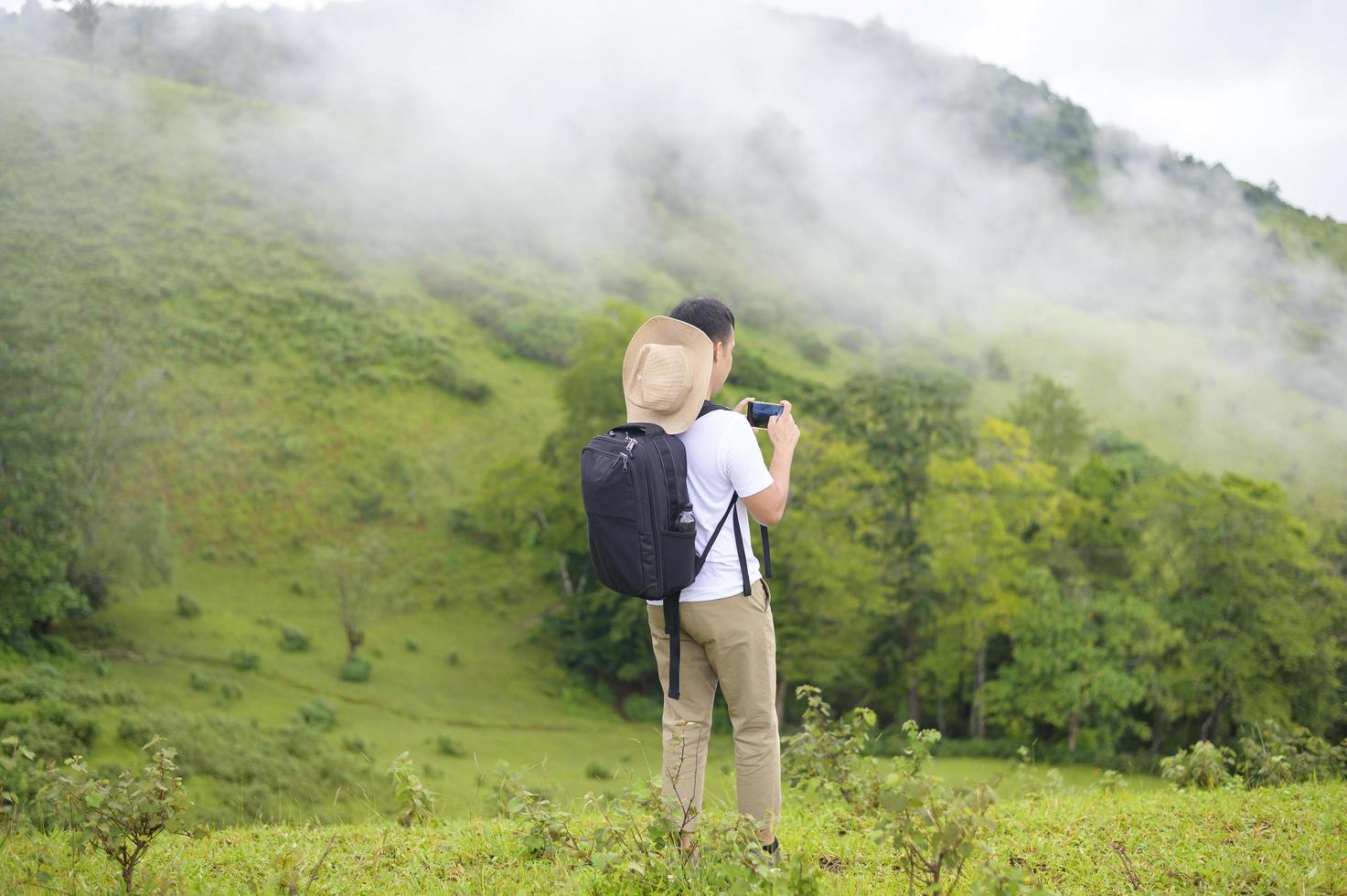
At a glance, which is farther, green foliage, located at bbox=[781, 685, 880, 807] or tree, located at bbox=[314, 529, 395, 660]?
tree, located at bbox=[314, 529, 395, 660]

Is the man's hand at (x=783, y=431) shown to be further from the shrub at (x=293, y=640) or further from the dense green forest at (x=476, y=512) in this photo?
the shrub at (x=293, y=640)

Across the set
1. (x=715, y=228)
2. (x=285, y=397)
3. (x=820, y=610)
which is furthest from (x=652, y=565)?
(x=715, y=228)

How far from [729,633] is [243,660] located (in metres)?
26.0

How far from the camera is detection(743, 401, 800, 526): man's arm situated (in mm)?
3508

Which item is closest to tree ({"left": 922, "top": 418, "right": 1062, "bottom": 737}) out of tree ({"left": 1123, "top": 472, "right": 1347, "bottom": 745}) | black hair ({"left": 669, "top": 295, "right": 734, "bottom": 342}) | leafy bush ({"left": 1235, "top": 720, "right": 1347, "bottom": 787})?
tree ({"left": 1123, "top": 472, "right": 1347, "bottom": 745})

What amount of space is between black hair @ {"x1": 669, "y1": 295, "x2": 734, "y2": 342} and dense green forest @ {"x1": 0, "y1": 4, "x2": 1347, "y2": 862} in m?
4.23

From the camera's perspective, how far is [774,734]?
3.72 meters

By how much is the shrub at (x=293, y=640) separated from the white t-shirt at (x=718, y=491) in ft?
91.9

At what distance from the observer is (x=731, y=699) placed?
3709mm

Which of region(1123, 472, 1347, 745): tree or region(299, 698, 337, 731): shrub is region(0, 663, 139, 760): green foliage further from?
region(1123, 472, 1347, 745): tree

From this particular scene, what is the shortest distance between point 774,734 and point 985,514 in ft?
85.5

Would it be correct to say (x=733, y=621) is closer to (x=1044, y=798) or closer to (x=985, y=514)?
(x=1044, y=798)

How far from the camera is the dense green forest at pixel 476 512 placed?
23312 millimetres

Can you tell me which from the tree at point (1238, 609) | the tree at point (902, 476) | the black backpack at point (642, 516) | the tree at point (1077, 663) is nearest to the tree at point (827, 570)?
the tree at point (902, 476)
